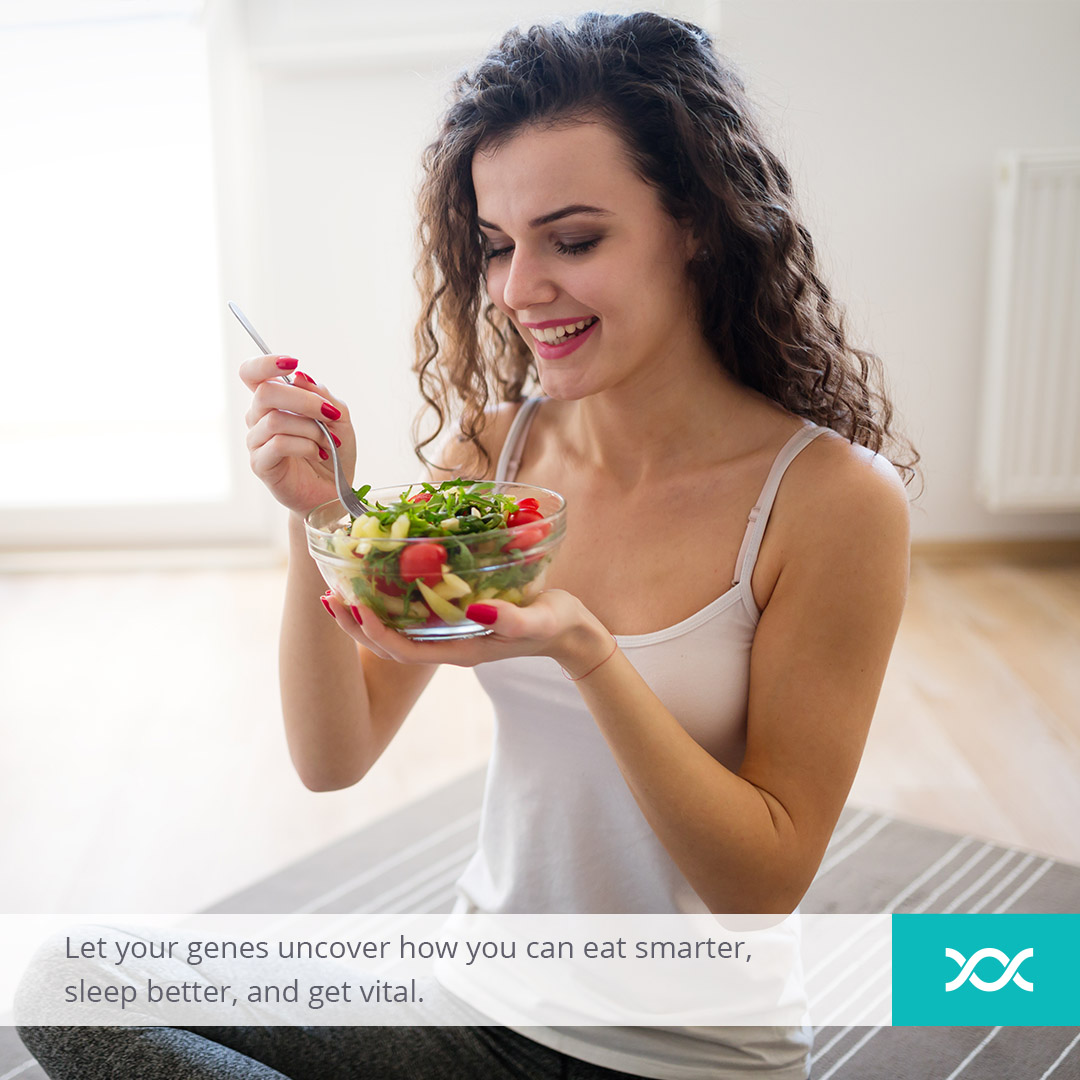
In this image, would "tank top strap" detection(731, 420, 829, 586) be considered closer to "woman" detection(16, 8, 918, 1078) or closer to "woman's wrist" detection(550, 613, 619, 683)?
"woman" detection(16, 8, 918, 1078)

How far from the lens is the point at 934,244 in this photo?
10.6 ft

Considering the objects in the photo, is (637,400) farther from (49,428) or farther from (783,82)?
(49,428)

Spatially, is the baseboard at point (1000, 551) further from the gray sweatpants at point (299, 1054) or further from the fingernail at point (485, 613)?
the fingernail at point (485, 613)

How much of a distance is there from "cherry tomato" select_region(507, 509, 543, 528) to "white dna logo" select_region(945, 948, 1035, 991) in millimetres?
977

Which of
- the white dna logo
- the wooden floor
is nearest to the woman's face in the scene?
the white dna logo

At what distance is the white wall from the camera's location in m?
3.10

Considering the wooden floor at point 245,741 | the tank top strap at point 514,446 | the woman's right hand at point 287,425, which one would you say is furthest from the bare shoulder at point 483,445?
the wooden floor at point 245,741

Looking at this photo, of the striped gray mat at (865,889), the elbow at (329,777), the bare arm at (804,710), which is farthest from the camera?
the striped gray mat at (865,889)

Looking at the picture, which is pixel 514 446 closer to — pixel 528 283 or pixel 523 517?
pixel 528 283

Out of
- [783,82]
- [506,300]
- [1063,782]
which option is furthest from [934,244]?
[506,300]

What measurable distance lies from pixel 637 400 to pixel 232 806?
54.4 inches

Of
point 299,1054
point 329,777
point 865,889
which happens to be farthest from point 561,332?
point 865,889

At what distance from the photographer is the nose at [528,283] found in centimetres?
103

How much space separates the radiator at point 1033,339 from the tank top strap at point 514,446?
2259 millimetres
